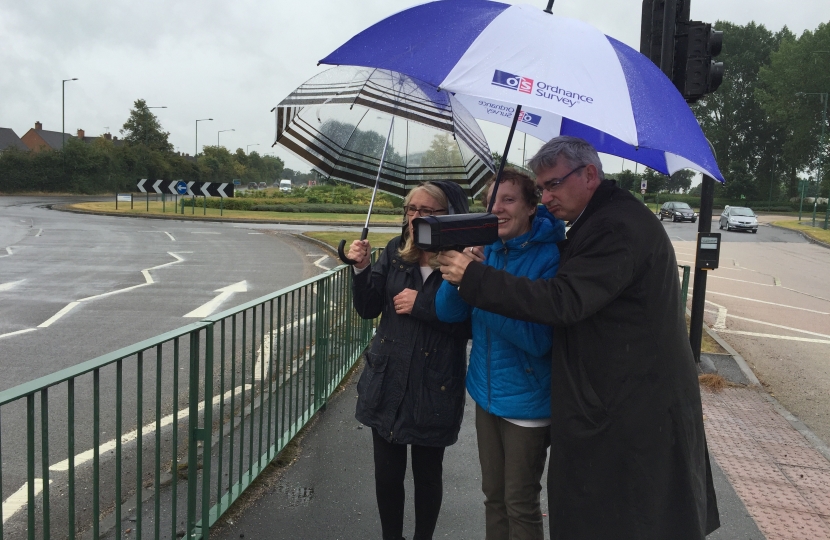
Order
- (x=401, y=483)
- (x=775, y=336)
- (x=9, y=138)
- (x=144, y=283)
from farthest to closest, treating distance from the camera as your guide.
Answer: (x=9, y=138) → (x=144, y=283) → (x=775, y=336) → (x=401, y=483)

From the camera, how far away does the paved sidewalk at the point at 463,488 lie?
359 centimetres

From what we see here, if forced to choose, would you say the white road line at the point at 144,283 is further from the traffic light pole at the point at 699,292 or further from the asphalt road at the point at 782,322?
the asphalt road at the point at 782,322

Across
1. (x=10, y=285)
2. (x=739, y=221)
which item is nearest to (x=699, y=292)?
(x=10, y=285)

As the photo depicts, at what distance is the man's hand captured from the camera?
2273 millimetres

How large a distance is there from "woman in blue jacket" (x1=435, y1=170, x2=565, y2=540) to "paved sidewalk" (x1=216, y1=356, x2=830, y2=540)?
3.27 ft

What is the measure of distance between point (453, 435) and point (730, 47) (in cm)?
9352

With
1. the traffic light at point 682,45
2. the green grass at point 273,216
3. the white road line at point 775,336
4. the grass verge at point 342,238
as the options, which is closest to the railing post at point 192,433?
the traffic light at point 682,45

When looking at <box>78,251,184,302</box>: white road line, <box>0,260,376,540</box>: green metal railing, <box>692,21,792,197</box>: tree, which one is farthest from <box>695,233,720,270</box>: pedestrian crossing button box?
<box>692,21,792,197</box>: tree

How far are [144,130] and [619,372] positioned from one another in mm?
75824

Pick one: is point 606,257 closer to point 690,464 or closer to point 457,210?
point 690,464

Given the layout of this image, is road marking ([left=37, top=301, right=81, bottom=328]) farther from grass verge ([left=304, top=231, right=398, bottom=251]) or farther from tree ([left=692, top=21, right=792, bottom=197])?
tree ([left=692, top=21, right=792, bottom=197])

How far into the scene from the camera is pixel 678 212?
48.4 meters

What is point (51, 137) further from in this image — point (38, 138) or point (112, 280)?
point (112, 280)

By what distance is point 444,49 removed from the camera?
2393 mm
